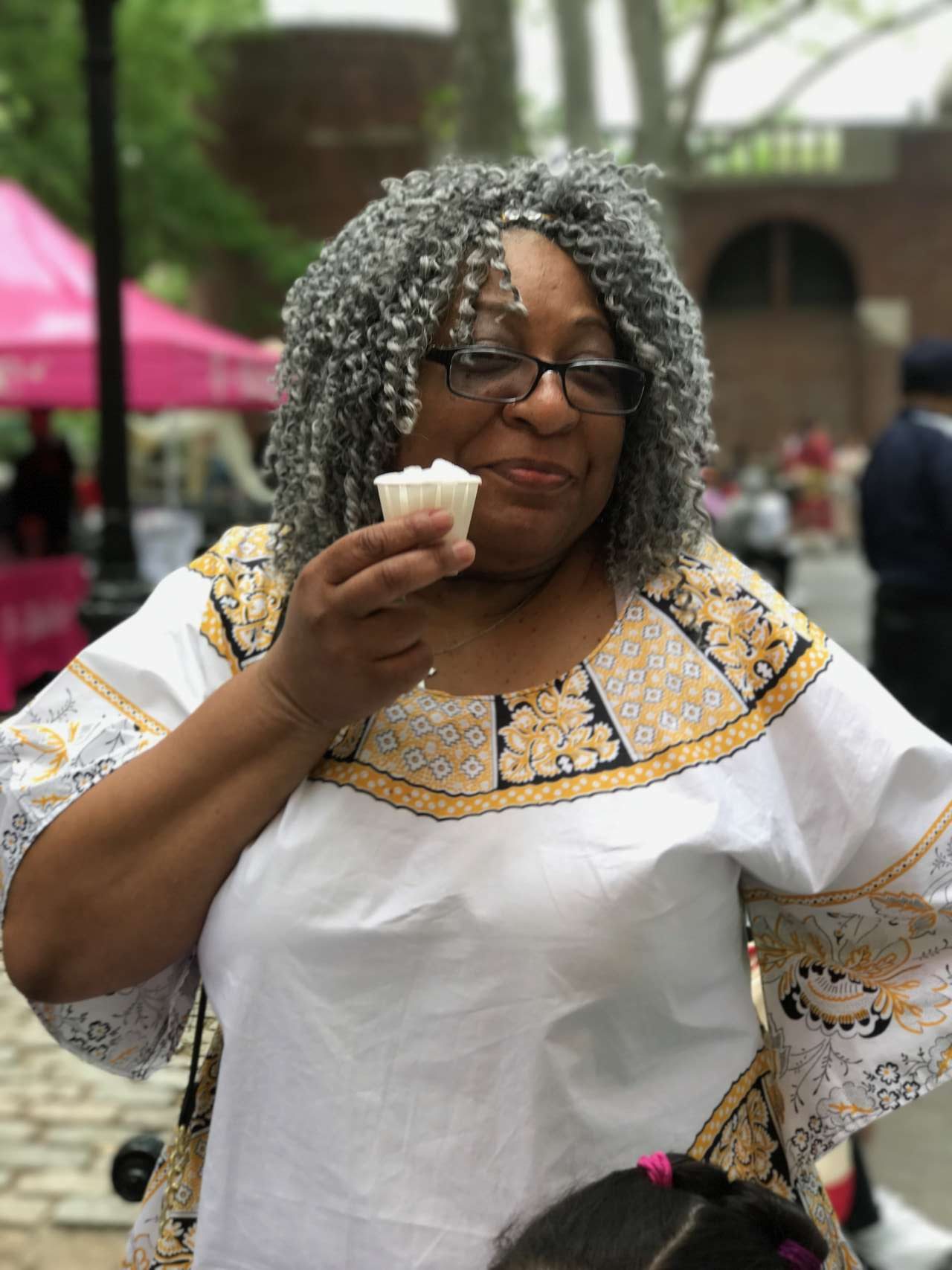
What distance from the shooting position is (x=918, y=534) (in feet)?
19.3

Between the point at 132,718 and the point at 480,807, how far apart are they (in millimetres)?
396

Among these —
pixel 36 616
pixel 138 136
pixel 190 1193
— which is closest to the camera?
pixel 190 1193

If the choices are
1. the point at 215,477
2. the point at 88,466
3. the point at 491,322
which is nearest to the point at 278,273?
the point at 88,466

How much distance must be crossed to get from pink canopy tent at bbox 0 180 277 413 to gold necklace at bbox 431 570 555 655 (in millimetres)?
7001

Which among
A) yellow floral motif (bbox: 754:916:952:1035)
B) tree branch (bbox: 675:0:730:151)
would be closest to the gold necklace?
yellow floral motif (bbox: 754:916:952:1035)

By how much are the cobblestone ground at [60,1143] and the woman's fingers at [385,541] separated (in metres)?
2.23

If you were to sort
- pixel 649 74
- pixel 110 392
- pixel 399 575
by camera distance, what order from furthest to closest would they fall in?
pixel 649 74
pixel 110 392
pixel 399 575

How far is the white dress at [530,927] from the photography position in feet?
5.29

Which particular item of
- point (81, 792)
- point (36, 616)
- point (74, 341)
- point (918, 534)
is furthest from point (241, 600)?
point (36, 616)

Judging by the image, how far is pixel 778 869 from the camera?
5.60 ft

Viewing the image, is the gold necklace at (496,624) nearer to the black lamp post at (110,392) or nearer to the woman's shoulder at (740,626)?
the woman's shoulder at (740,626)

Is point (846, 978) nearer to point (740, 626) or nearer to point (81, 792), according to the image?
point (740, 626)

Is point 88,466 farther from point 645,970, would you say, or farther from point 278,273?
point 645,970

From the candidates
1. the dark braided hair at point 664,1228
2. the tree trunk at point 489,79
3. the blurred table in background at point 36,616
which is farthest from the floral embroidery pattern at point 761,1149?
the tree trunk at point 489,79
